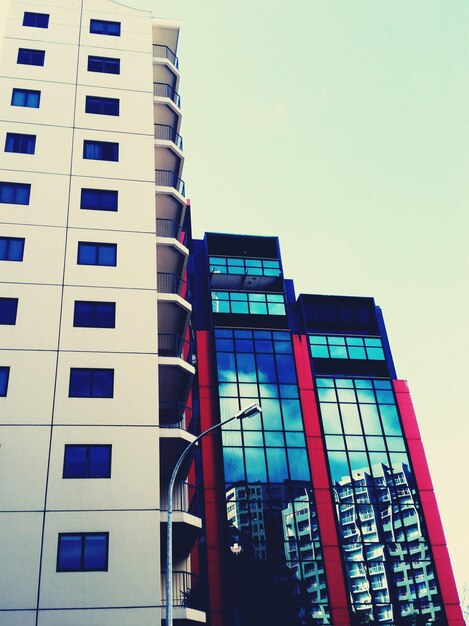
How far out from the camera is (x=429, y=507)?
3584 cm

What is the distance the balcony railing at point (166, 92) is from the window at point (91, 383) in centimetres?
1997

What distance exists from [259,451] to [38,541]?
1729 cm

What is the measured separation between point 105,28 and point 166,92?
5.11 meters

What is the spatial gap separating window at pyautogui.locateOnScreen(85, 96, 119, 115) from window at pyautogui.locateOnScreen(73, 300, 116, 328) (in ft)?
40.3

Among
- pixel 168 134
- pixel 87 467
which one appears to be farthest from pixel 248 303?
pixel 87 467

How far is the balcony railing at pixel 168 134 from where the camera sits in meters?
35.1

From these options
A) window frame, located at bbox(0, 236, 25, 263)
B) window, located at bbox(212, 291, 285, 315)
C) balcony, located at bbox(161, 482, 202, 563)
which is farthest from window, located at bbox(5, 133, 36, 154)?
balcony, located at bbox(161, 482, 202, 563)

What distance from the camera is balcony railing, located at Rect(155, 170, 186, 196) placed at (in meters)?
33.6

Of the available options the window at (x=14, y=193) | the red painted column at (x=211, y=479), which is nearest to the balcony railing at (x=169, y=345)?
→ the red painted column at (x=211, y=479)

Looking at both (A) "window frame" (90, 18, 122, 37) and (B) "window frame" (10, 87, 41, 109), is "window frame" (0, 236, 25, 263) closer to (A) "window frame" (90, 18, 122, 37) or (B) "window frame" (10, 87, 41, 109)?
(B) "window frame" (10, 87, 41, 109)

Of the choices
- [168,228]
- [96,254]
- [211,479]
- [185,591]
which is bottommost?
[185,591]

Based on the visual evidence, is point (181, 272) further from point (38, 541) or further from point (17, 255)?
point (38, 541)

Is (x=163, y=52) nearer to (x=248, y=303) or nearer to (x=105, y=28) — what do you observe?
(x=105, y=28)

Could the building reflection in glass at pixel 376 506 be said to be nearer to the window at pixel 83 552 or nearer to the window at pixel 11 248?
the window at pixel 83 552
